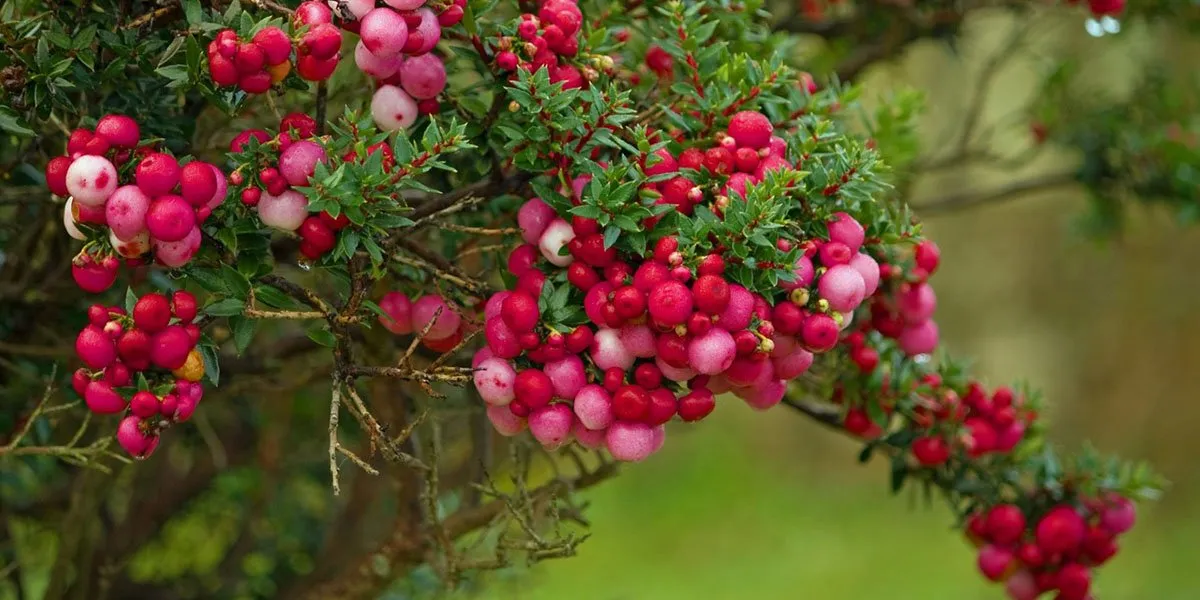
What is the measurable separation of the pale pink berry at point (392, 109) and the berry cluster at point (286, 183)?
0.14 ft

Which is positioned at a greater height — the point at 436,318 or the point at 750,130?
the point at 750,130

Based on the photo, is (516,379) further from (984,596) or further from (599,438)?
(984,596)

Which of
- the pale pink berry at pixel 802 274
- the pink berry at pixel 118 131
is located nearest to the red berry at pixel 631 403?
the pale pink berry at pixel 802 274

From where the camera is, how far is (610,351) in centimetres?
69

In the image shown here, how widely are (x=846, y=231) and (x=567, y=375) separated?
191mm

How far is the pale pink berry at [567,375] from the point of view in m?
0.69

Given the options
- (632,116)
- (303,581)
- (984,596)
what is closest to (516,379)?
(632,116)

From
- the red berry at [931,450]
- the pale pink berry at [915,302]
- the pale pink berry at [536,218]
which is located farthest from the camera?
the red berry at [931,450]

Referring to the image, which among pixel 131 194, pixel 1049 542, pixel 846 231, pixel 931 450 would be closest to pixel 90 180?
pixel 131 194

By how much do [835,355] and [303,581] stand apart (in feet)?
2.63

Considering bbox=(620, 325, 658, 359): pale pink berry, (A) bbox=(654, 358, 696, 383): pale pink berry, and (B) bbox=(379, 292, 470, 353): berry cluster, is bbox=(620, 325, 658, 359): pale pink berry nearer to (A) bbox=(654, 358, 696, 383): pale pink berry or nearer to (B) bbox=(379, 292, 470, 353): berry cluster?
(A) bbox=(654, 358, 696, 383): pale pink berry

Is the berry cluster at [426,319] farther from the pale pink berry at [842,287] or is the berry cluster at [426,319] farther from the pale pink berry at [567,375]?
the pale pink berry at [842,287]

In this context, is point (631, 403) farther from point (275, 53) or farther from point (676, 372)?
point (275, 53)

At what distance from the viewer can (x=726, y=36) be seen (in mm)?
944
